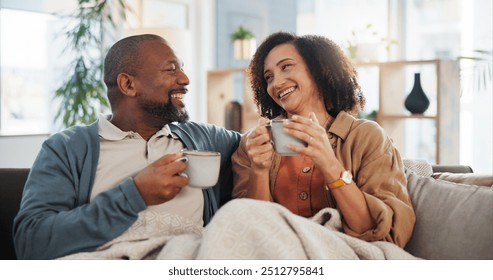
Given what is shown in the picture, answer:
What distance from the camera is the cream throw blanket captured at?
1.25 meters

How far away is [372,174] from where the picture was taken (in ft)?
5.29

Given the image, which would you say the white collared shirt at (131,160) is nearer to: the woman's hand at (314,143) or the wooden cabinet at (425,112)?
the woman's hand at (314,143)

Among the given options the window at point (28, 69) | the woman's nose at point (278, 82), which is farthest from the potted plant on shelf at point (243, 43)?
the woman's nose at point (278, 82)

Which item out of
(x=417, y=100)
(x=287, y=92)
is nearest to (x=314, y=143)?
(x=287, y=92)

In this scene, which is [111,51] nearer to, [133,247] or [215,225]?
[133,247]

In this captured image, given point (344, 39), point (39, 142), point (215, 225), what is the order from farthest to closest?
point (344, 39), point (39, 142), point (215, 225)

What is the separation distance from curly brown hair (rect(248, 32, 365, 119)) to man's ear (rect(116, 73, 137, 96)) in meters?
0.43

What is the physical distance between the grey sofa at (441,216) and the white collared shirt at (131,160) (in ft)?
0.98

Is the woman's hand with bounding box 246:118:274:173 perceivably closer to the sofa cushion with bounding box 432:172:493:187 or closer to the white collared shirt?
the white collared shirt

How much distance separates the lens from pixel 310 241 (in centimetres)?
128

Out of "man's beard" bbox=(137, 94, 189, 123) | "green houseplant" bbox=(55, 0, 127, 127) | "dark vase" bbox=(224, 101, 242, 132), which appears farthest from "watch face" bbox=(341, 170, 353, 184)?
"dark vase" bbox=(224, 101, 242, 132)

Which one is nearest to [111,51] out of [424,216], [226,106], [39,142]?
[424,216]

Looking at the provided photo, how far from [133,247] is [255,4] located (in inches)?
171

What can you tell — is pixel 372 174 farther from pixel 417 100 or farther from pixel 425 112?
pixel 425 112
